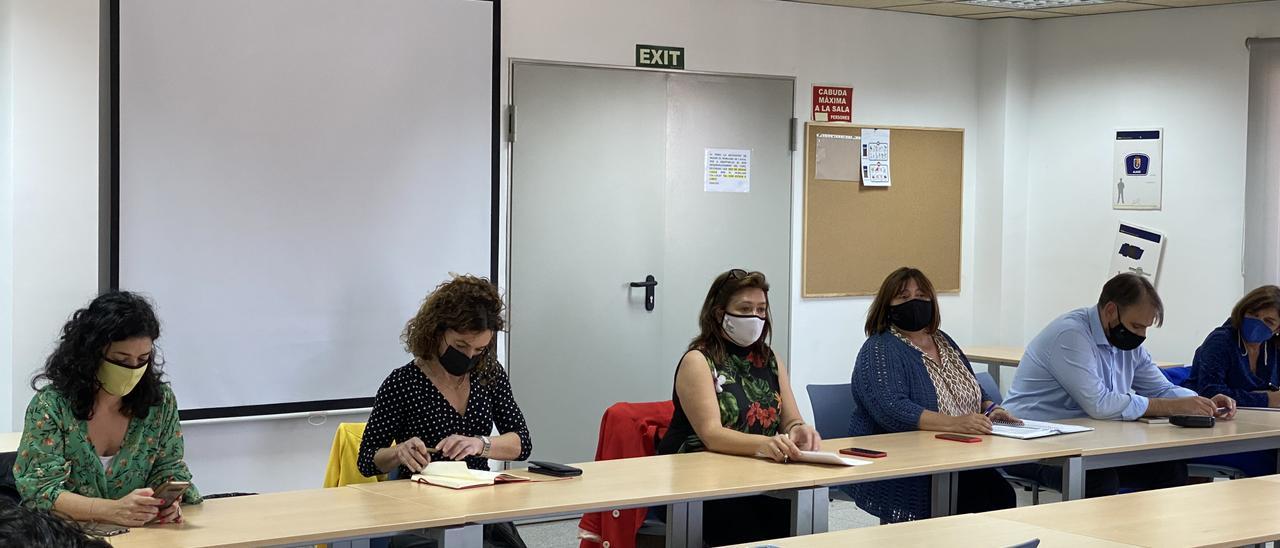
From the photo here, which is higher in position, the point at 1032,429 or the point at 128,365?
the point at 128,365

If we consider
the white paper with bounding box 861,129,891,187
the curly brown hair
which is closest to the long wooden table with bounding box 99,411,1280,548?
the curly brown hair

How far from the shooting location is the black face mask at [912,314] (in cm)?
449

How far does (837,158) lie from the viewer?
6.89 meters

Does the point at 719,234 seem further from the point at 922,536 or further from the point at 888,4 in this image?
the point at 922,536

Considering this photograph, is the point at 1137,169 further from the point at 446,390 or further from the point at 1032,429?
the point at 446,390

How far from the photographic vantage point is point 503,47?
584cm

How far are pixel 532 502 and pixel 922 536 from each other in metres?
0.94

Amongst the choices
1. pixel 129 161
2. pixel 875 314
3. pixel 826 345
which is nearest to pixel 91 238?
pixel 129 161

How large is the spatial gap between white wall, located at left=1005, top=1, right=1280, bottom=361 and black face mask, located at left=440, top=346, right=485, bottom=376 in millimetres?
4450

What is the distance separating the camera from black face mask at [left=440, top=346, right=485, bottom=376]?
12.5 feet

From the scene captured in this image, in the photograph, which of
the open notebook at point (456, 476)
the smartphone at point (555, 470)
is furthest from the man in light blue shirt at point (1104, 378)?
the open notebook at point (456, 476)

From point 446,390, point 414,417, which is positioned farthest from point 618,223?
point 414,417

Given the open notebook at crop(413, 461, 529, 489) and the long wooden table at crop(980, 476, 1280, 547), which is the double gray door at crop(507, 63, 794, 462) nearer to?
the open notebook at crop(413, 461, 529, 489)

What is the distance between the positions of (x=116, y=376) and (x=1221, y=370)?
13.7ft
